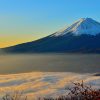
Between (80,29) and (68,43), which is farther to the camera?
(80,29)

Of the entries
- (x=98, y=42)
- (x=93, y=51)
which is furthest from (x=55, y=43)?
(x=93, y=51)

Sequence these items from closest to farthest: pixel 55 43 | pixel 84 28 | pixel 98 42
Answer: pixel 98 42, pixel 55 43, pixel 84 28

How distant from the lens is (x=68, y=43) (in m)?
132

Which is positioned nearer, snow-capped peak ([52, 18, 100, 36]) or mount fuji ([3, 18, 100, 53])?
mount fuji ([3, 18, 100, 53])

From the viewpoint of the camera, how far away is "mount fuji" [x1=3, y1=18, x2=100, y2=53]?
405ft

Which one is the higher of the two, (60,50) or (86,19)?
(86,19)

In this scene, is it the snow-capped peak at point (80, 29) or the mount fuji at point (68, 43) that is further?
the snow-capped peak at point (80, 29)

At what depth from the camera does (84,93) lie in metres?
5.66

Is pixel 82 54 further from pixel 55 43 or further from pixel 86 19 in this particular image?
pixel 86 19

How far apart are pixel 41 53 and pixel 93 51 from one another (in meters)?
23.9

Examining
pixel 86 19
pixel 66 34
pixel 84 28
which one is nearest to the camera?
pixel 66 34

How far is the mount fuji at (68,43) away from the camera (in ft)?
405

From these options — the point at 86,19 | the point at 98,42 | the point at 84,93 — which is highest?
the point at 86,19

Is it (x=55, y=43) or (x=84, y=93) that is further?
(x=55, y=43)
